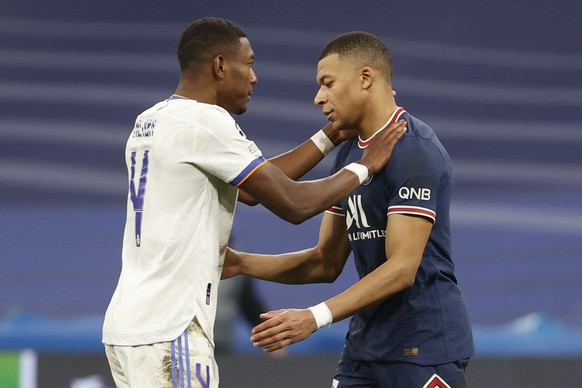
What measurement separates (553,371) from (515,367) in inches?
9.2

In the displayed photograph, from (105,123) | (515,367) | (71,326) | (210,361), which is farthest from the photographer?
(105,123)

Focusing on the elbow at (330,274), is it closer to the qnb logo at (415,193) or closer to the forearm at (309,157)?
the forearm at (309,157)

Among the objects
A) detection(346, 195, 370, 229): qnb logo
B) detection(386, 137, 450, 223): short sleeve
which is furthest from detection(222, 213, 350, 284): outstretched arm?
detection(386, 137, 450, 223): short sleeve

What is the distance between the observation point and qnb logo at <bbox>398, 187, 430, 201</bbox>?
3.53 meters

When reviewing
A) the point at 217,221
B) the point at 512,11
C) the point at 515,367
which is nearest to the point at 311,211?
the point at 217,221

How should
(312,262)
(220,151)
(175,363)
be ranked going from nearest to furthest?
(175,363), (220,151), (312,262)

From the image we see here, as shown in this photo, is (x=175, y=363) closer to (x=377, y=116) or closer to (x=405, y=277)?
(x=405, y=277)

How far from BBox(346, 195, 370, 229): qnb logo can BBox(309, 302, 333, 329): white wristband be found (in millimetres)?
473

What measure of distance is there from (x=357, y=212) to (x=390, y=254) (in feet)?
0.99

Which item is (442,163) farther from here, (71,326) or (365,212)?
(71,326)

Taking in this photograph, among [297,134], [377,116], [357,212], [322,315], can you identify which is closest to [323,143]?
[377,116]

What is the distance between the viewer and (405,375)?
3600mm

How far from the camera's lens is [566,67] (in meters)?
7.58

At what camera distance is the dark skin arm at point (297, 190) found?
10.9ft
